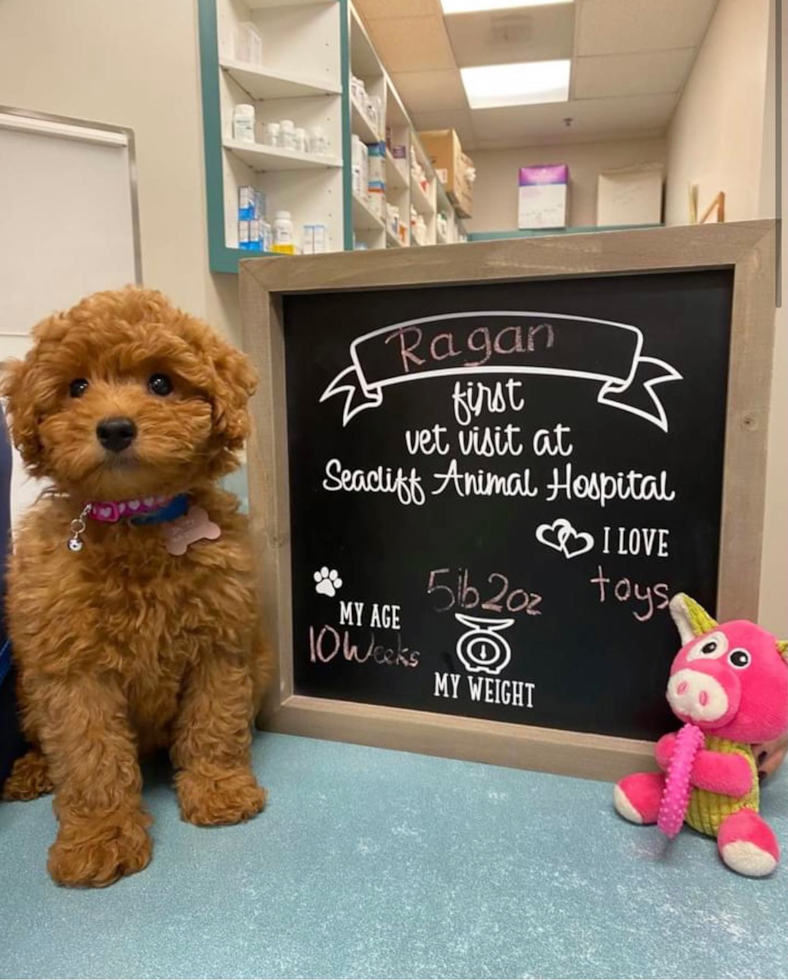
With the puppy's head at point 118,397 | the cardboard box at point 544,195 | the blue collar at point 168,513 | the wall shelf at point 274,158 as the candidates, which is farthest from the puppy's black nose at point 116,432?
the cardboard box at point 544,195

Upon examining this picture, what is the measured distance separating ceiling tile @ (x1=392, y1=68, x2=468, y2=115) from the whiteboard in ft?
9.78

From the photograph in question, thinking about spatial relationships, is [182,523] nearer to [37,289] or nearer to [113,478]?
[113,478]

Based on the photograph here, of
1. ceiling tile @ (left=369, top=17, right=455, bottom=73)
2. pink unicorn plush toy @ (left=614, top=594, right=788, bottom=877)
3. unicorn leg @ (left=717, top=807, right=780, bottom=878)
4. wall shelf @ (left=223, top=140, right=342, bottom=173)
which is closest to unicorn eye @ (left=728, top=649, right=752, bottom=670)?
pink unicorn plush toy @ (left=614, top=594, right=788, bottom=877)

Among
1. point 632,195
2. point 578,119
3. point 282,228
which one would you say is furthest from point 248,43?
point 632,195

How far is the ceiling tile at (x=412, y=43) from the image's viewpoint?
3.62 m

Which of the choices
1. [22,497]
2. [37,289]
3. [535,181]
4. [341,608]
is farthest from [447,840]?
[535,181]

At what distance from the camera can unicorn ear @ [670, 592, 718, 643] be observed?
710mm

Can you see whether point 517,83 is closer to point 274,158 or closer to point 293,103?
point 293,103

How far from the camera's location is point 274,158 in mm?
2223

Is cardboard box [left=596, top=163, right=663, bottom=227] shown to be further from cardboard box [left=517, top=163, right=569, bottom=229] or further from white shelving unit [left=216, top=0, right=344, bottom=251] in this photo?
white shelving unit [left=216, top=0, right=344, bottom=251]

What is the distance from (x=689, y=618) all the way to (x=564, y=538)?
15 centimetres

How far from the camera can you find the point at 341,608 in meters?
0.87

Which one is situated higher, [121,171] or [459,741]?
[121,171]

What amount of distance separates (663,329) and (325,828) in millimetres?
610
